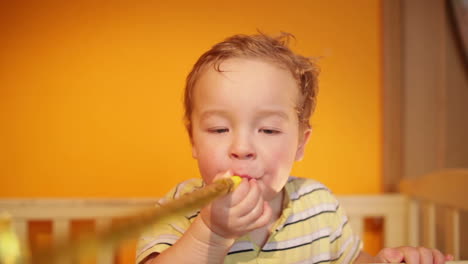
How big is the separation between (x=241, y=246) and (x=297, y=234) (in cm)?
9

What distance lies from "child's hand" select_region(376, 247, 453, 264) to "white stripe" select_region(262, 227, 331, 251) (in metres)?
0.11

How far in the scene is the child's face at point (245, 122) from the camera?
405mm

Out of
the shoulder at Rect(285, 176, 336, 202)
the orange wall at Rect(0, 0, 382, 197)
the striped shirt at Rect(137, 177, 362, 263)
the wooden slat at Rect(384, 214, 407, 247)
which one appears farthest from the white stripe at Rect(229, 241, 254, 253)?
the wooden slat at Rect(384, 214, 407, 247)

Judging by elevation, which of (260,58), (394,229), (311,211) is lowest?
(394,229)

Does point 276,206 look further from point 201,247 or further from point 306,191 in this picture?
point 201,247

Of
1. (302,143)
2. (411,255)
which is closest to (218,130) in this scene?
(302,143)

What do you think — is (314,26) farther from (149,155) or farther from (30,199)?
(30,199)

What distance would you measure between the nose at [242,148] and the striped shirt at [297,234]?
16cm

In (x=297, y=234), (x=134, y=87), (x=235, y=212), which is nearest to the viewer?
(x=235, y=212)

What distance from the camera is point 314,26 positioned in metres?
0.73

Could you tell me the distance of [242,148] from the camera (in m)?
0.39

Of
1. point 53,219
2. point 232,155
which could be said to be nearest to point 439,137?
point 232,155

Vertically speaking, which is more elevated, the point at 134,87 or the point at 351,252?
the point at 134,87

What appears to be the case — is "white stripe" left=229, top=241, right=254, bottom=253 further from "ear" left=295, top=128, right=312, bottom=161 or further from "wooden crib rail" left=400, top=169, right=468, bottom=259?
"wooden crib rail" left=400, top=169, right=468, bottom=259
